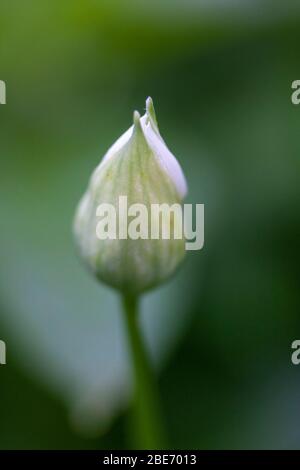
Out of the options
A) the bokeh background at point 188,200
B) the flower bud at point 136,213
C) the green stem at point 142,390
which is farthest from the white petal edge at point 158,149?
the bokeh background at point 188,200

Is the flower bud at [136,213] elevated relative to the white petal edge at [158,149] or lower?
lower

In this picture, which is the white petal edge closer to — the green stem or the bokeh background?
the green stem

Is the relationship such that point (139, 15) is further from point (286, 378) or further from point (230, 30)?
point (286, 378)

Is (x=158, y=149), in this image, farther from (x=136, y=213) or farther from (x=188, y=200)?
(x=188, y=200)

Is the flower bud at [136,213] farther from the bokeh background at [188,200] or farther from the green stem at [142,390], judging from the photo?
the bokeh background at [188,200]

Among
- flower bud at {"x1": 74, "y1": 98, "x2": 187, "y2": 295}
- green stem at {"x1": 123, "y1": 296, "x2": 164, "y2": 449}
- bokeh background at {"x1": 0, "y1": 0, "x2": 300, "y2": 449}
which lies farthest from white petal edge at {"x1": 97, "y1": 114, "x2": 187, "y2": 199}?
bokeh background at {"x1": 0, "y1": 0, "x2": 300, "y2": 449}

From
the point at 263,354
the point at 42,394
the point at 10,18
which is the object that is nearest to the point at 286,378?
the point at 263,354
